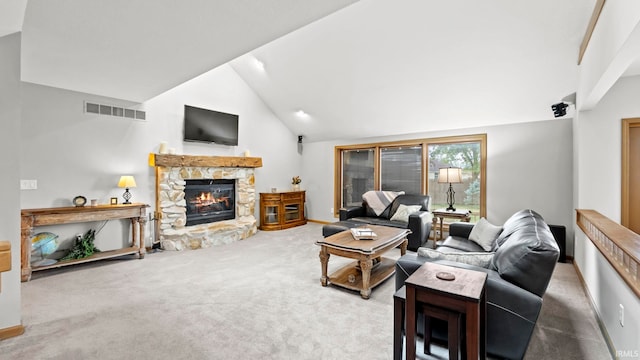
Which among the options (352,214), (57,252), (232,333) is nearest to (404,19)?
→ (352,214)

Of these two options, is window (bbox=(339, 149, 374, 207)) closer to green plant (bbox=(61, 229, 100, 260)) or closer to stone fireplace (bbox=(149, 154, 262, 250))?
stone fireplace (bbox=(149, 154, 262, 250))

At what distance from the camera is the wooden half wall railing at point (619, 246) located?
5.14 feet

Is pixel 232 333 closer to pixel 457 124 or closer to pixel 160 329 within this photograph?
pixel 160 329

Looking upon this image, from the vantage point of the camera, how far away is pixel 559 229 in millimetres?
3904

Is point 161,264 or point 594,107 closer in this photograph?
point 594,107

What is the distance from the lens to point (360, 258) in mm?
2842

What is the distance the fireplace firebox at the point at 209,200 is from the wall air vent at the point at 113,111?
1.32 m

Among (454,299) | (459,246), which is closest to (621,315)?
(454,299)

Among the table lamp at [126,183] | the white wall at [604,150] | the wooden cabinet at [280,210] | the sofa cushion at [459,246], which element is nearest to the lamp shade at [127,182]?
the table lamp at [126,183]

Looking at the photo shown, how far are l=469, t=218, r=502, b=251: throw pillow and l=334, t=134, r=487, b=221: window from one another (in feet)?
5.85

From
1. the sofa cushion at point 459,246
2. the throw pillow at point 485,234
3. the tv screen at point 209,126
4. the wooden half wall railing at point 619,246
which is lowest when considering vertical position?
the sofa cushion at point 459,246

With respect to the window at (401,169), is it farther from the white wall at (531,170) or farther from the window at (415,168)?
the white wall at (531,170)

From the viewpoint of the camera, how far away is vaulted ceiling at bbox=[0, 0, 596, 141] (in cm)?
211

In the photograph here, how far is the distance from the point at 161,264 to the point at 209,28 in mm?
3132
